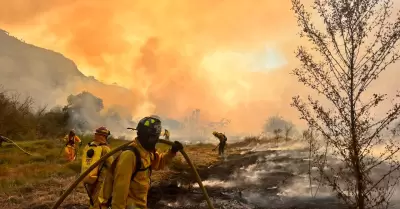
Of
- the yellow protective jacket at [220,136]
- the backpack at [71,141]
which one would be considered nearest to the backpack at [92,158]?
the backpack at [71,141]

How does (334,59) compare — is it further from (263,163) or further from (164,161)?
(263,163)

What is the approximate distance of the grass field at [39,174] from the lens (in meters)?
14.8

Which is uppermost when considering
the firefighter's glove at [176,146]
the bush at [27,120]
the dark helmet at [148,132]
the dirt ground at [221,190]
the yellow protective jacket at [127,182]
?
the bush at [27,120]

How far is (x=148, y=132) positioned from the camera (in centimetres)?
525

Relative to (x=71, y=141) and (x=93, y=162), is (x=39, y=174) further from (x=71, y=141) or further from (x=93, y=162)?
(x=93, y=162)

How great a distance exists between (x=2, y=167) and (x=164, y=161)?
750 inches

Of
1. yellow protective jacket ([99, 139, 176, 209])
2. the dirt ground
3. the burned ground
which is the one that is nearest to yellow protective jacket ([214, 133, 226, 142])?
the burned ground

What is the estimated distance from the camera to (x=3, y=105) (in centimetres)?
3322

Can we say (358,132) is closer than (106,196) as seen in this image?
No

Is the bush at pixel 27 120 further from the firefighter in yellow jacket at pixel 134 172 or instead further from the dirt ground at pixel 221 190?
the firefighter in yellow jacket at pixel 134 172

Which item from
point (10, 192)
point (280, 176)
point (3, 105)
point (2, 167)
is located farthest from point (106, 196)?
point (3, 105)

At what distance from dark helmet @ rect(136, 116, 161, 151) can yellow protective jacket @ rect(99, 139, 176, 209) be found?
0.07 meters

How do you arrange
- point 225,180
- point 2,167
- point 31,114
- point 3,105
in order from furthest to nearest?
point 31,114, point 3,105, point 2,167, point 225,180

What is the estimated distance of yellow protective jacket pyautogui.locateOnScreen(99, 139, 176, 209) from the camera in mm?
4793
